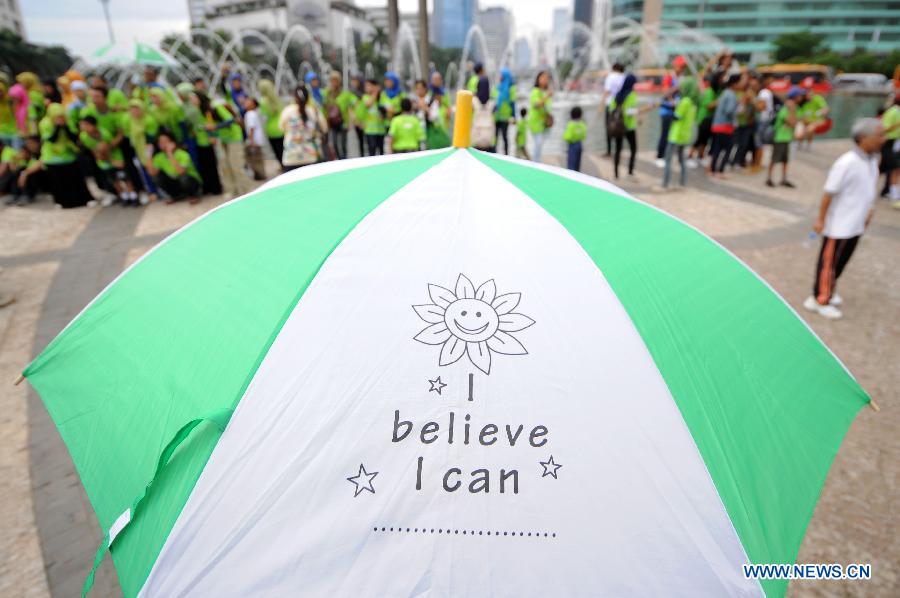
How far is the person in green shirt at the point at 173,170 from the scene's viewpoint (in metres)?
8.62

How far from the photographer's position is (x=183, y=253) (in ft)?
6.42

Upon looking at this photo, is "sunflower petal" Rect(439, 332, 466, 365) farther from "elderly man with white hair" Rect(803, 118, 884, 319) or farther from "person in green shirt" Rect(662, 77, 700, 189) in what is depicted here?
"person in green shirt" Rect(662, 77, 700, 189)

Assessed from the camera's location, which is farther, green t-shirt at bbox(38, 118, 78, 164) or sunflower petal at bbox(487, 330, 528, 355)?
green t-shirt at bbox(38, 118, 78, 164)

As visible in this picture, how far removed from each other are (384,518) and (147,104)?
32.0 feet

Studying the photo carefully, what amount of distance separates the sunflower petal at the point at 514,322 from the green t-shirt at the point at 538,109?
8.60m

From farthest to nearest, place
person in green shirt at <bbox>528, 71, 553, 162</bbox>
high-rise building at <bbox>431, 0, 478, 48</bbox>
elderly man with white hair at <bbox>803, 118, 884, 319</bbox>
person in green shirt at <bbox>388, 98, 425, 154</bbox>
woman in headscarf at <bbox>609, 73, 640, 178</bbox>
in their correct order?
high-rise building at <bbox>431, 0, 478, 48</bbox>, woman in headscarf at <bbox>609, 73, 640, 178</bbox>, person in green shirt at <bbox>528, 71, 553, 162</bbox>, person in green shirt at <bbox>388, 98, 425, 154</bbox>, elderly man with white hair at <bbox>803, 118, 884, 319</bbox>

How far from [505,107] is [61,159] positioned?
26.9 ft

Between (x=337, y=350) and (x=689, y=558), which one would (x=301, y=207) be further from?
(x=689, y=558)

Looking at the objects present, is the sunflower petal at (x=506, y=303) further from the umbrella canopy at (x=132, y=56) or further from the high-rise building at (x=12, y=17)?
the high-rise building at (x=12, y=17)

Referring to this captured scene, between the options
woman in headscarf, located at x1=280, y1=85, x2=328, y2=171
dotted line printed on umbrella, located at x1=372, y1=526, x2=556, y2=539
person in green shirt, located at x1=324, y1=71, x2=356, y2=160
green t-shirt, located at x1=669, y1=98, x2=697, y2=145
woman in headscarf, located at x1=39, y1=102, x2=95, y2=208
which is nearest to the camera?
dotted line printed on umbrella, located at x1=372, y1=526, x2=556, y2=539

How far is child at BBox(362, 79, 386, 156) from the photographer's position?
9.62 m

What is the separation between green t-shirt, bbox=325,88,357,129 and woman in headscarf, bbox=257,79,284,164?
1.45 meters

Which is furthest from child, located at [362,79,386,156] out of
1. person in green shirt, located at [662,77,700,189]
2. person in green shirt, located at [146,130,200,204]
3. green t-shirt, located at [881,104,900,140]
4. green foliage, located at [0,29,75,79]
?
green foliage, located at [0,29,75,79]

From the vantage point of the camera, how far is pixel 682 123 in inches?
364
